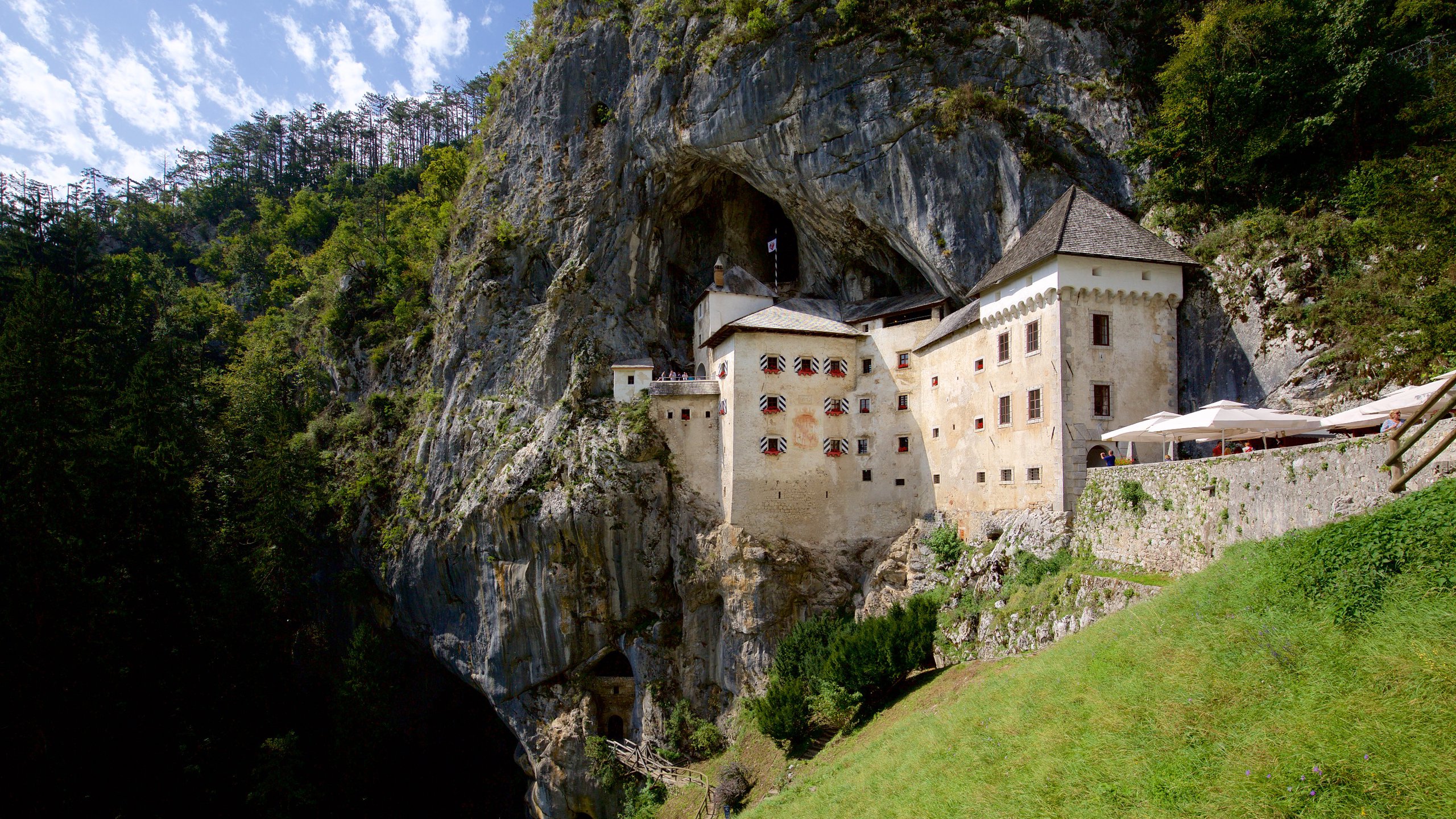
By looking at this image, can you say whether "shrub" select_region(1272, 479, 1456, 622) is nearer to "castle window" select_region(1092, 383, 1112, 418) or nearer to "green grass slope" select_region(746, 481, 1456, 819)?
"green grass slope" select_region(746, 481, 1456, 819)

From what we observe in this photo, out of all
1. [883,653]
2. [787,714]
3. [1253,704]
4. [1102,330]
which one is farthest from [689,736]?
[1253,704]

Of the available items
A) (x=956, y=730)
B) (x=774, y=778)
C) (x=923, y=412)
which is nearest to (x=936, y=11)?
(x=923, y=412)

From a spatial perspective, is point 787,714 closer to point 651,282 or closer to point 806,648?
point 806,648

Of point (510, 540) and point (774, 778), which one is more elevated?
point (510, 540)

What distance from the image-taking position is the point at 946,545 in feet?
93.7

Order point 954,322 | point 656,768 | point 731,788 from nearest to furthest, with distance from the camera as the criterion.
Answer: point 731,788
point 954,322
point 656,768

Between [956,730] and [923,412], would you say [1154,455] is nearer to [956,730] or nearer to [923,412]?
[923,412]

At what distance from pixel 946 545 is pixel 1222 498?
40.8 feet

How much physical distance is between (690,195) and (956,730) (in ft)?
102

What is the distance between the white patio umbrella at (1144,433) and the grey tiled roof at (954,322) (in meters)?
7.96

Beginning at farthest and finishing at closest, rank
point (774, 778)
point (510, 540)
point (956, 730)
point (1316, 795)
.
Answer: point (510, 540) < point (774, 778) < point (956, 730) < point (1316, 795)

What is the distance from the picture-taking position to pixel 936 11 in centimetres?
3089

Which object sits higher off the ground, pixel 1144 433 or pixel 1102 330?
pixel 1102 330

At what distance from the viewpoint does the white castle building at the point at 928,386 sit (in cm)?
2375
